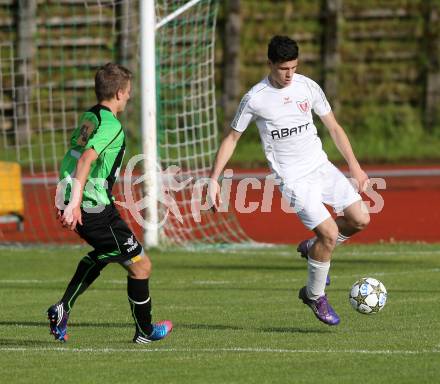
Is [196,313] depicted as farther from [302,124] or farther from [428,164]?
[428,164]

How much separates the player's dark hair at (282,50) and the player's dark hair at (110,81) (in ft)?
3.81

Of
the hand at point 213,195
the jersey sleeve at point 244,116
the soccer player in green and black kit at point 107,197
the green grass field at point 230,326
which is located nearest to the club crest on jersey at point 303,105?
the jersey sleeve at point 244,116

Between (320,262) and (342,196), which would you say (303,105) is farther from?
(320,262)

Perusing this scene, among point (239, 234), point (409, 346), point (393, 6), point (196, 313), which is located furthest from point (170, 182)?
point (393, 6)

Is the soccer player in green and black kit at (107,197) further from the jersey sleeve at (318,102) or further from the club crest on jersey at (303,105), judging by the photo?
the jersey sleeve at (318,102)

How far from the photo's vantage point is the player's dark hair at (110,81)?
7.68m

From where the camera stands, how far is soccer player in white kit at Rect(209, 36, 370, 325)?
8414 millimetres

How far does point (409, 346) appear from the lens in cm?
737

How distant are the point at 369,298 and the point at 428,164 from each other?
1864 centimetres

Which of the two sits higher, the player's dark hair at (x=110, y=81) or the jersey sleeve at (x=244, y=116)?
the player's dark hair at (x=110, y=81)

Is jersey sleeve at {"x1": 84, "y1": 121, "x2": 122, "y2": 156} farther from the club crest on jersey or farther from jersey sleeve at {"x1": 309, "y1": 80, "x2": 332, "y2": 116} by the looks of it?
jersey sleeve at {"x1": 309, "y1": 80, "x2": 332, "y2": 116}

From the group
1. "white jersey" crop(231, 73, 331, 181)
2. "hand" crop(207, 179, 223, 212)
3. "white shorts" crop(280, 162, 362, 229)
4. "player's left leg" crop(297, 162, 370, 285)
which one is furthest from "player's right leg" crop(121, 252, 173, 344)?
"player's left leg" crop(297, 162, 370, 285)

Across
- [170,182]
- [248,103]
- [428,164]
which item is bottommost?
[428,164]

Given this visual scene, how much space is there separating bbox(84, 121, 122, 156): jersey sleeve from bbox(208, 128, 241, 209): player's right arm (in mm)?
946
